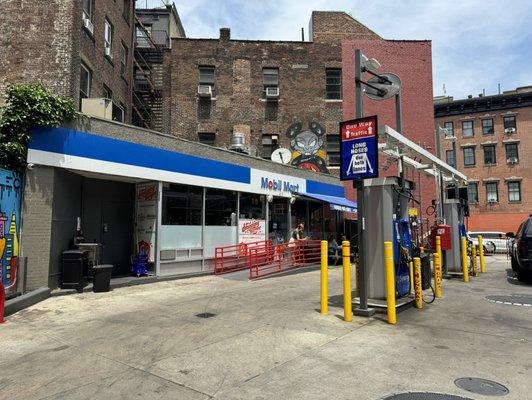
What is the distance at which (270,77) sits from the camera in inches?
1093

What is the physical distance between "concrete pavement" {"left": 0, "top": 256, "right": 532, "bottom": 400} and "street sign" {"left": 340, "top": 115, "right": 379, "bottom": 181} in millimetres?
2704

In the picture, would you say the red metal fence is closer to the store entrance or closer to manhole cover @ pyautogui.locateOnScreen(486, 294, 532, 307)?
the store entrance

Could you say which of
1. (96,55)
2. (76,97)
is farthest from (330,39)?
(76,97)

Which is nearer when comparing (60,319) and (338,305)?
(60,319)

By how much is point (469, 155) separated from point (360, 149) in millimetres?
42717

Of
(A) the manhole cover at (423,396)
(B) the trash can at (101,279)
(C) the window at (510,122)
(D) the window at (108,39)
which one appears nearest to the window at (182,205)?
(B) the trash can at (101,279)

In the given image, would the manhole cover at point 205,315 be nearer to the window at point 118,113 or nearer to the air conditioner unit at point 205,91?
the window at point 118,113

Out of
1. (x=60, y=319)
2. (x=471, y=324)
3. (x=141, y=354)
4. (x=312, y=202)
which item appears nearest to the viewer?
(x=141, y=354)

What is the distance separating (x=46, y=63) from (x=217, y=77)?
13892 mm

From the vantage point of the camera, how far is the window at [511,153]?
43250mm

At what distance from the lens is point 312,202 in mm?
22672

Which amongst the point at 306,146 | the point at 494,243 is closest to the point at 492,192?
the point at 494,243

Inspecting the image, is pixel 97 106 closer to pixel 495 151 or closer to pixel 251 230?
pixel 251 230

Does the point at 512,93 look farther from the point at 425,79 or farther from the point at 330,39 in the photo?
the point at 330,39
